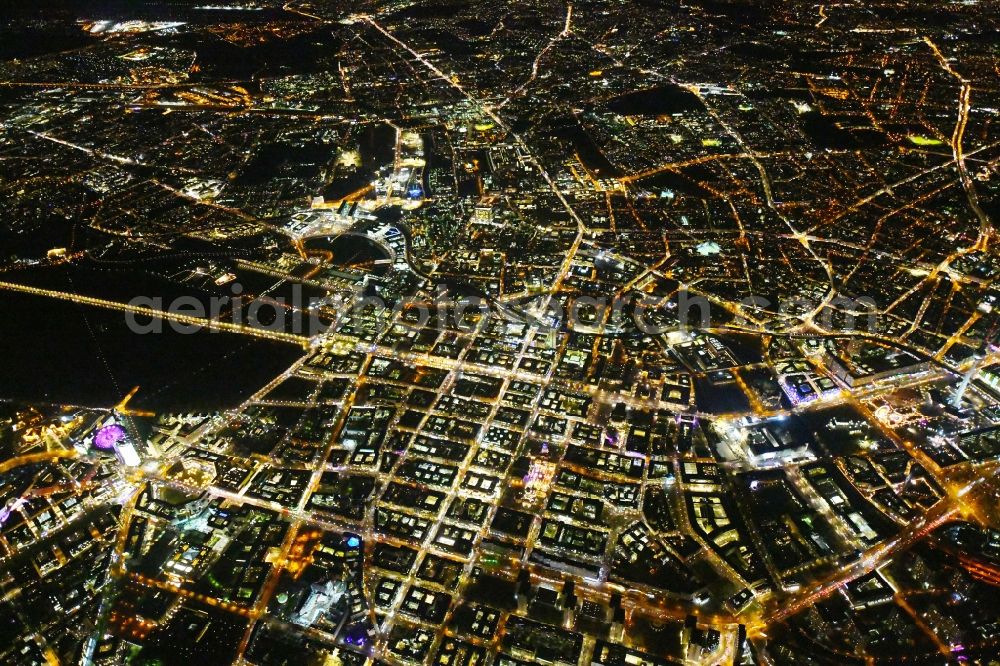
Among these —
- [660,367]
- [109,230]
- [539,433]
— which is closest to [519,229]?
[660,367]

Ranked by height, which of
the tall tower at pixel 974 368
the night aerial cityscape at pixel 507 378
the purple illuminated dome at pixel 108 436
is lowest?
the purple illuminated dome at pixel 108 436

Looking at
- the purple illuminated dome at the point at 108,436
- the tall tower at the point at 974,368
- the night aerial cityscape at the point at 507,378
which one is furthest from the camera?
the tall tower at the point at 974,368

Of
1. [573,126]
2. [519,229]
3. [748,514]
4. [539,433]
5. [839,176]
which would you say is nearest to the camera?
[748,514]

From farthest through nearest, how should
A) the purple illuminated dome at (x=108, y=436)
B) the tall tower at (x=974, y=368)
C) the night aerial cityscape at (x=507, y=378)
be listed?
1. the tall tower at (x=974, y=368)
2. the purple illuminated dome at (x=108, y=436)
3. the night aerial cityscape at (x=507, y=378)

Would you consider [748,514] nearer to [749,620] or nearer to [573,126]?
[749,620]

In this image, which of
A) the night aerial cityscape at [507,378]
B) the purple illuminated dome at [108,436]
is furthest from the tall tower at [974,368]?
the purple illuminated dome at [108,436]

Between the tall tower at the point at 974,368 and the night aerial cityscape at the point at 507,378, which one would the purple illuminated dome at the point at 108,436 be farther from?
the tall tower at the point at 974,368
